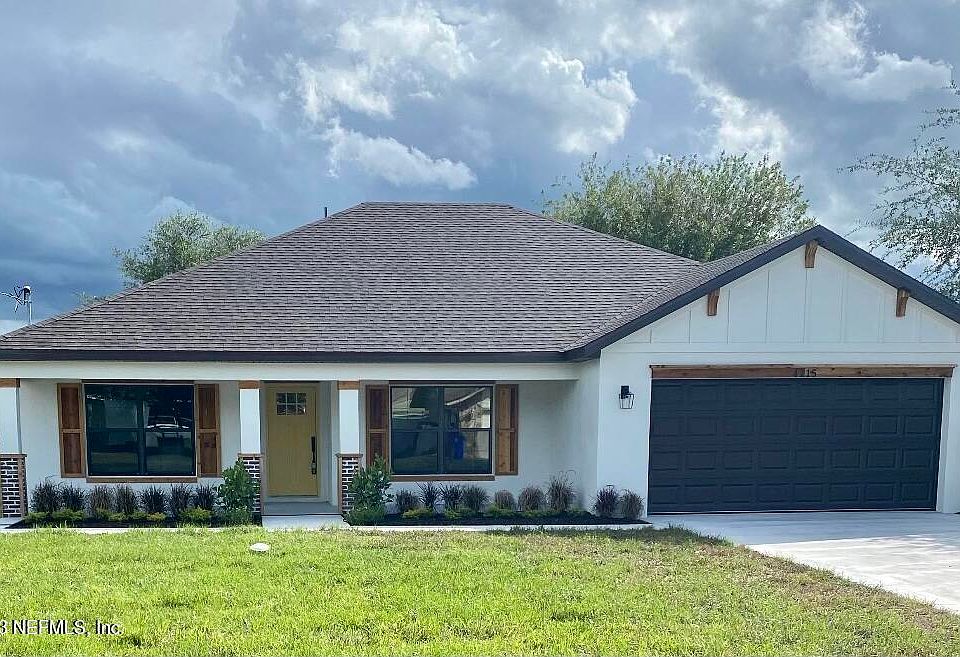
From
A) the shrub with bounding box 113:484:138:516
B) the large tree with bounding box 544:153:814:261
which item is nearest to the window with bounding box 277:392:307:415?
the shrub with bounding box 113:484:138:516

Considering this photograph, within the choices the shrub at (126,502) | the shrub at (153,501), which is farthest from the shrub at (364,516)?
the shrub at (126,502)

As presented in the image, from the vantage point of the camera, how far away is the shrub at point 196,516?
9180 mm

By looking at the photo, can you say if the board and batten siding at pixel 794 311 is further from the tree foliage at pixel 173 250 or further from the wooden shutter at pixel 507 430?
the tree foliage at pixel 173 250

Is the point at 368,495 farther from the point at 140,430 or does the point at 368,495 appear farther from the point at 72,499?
the point at 72,499

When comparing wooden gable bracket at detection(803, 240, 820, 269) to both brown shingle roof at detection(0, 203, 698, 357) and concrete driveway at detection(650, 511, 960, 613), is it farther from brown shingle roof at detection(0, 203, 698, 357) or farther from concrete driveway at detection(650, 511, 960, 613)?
concrete driveway at detection(650, 511, 960, 613)

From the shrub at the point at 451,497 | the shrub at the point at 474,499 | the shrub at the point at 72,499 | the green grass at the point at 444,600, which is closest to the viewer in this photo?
the green grass at the point at 444,600

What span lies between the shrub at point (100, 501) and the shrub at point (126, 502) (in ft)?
0.59

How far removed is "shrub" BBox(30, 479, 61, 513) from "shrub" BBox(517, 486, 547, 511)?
7.01 meters

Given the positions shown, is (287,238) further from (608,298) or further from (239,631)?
(239,631)

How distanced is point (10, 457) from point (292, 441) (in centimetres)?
415

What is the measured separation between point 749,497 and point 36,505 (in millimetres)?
10920

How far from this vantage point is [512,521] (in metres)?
9.37

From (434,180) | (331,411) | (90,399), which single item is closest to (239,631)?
(331,411)

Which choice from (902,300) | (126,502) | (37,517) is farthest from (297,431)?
(902,300)
